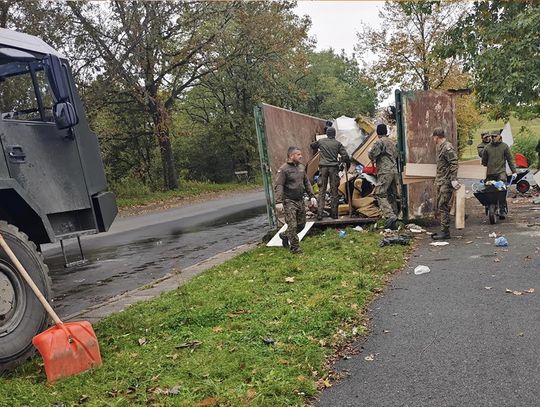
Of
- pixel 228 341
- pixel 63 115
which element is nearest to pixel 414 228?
pixel 228 341

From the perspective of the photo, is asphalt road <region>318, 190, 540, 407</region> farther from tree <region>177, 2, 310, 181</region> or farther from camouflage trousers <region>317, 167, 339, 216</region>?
tree <region>177, 2, 310, 181</region>

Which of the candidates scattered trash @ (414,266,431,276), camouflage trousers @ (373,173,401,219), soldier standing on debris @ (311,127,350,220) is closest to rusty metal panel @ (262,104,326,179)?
soldier standing on debris @ (311,127,350,220)

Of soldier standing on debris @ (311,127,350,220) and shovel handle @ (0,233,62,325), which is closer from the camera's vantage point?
shovel handle @ (0,233,62,325)

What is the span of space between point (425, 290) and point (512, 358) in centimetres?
203

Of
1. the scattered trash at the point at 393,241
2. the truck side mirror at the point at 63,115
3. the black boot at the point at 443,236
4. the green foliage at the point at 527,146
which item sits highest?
the truck side mirror at the point at 63,115

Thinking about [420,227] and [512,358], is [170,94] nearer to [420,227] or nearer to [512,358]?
[420,227]

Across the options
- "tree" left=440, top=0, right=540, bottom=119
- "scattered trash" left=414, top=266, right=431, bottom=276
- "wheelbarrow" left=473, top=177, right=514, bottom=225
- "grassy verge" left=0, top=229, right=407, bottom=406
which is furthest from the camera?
"tree" left=440, top=0, right=540, bottom=119

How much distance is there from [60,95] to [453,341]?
4604 millimetres

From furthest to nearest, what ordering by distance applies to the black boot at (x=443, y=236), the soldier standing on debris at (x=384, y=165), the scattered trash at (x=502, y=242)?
the soldier standing on debris at (x=384, y=165)
the black boot at (x=443, y=236)
the scattered trash at (x=502, y=242)

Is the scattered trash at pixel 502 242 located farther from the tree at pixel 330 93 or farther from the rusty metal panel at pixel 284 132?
the tree at pixel 330 93

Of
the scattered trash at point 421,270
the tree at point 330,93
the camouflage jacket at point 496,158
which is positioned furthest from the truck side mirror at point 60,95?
the tree at point 330,93

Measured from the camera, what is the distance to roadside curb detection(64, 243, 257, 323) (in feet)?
19.6

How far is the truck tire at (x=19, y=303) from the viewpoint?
166 inches

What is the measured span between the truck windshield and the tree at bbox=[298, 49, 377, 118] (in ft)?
125
